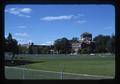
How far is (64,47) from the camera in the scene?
11.1ft

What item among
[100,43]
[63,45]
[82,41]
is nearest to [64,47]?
[63,45]

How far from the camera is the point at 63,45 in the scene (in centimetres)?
338

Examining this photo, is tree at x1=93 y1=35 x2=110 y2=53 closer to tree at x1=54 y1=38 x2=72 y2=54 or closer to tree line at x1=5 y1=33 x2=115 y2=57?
tree line at x1=5 y1=33 x2=115 y2=57

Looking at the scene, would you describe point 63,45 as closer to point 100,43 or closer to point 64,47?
point 64,47

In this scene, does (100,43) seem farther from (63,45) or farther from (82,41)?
(63,45)

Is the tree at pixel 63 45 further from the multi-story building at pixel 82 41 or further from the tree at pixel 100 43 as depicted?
the tree at pixel 100 43

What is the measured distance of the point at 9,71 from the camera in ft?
10.8

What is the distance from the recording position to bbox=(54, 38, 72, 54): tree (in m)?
3.32

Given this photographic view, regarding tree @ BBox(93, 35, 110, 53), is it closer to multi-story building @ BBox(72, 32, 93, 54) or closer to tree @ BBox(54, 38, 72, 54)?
multi-story building @ BBox(72, 32, 93, 54)

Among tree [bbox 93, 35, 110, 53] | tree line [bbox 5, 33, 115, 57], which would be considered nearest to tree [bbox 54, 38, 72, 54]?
tree line [bbox 5, 33, 115, 57]

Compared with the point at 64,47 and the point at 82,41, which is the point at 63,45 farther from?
the point at 82,41

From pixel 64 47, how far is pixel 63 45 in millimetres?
22
